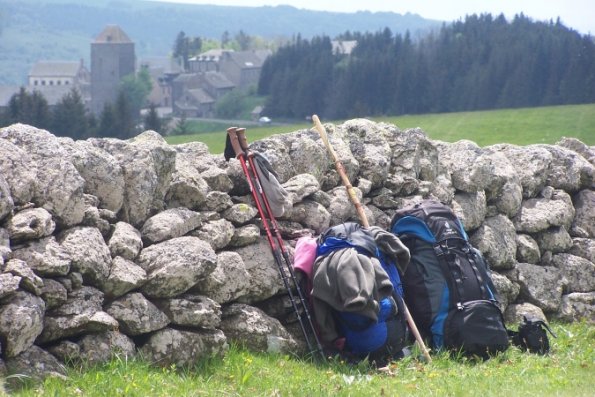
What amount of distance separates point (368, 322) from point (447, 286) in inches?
45.0

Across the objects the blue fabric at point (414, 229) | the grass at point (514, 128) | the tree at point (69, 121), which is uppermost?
the blue fabric at point (414, 229)

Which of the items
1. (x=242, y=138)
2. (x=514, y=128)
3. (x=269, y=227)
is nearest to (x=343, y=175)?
(x=269, y=227)

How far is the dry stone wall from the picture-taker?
6.80 metres

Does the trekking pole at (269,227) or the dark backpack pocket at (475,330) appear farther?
the dark backpack pocket at (475,330)

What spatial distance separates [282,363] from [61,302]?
6.44 ft

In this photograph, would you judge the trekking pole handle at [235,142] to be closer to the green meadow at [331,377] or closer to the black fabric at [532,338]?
the green meadow at [331,377]

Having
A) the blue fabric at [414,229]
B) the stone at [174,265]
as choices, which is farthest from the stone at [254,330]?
the blue fabric at [414,229]

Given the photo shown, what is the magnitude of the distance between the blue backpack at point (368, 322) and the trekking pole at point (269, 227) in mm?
290

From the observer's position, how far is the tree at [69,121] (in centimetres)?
10088

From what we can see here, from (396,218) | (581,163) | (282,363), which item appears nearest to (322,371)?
(282,363)

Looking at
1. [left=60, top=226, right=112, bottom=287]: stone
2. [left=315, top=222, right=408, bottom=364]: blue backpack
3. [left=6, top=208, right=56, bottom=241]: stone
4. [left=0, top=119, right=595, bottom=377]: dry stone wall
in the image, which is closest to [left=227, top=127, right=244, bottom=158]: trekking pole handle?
[left=0, top=119, right=595, bottom=377]: dry stone wall

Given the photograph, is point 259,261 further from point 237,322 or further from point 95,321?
point 95,321

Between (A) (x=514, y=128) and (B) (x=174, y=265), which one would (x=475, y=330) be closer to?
(B) (x=174, y=265)

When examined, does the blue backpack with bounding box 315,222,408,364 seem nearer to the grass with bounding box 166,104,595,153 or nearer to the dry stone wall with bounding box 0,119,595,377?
the dry stone wall with bounding box 0,119,595,377
